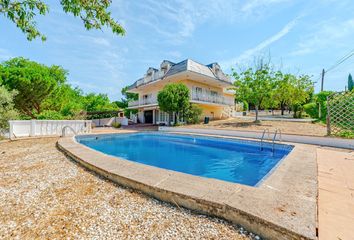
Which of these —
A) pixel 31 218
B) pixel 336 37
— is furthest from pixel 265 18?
pixel 31 218

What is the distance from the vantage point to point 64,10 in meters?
3.01

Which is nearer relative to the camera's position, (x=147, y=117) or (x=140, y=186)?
(x=140, y=186)

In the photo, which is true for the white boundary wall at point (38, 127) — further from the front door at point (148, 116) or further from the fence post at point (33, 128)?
the front door at point (148, 116)

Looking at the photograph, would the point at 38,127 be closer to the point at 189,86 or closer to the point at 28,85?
the point at 28,85

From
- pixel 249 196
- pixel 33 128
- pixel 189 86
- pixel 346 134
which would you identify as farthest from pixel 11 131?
pixel 346 134

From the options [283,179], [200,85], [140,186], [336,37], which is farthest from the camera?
[200,85]

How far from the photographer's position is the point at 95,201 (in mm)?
2799

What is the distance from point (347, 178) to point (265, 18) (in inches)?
406

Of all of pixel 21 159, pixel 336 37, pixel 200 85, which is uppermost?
pixel 336 37

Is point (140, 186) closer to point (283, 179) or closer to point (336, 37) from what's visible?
point (283, 179)

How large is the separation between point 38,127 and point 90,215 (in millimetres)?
12529

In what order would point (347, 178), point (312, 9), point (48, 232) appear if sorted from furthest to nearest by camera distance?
point (312, 9)
point (347, 178)
point (48, 232)

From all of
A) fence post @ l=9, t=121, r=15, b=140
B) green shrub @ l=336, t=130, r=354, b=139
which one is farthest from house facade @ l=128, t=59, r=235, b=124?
fence post @ l=9, t=121, r=15, b=140

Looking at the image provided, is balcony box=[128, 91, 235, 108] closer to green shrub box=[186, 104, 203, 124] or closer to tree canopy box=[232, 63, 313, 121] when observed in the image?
green shrub box=[186, 104, 203, 124]
